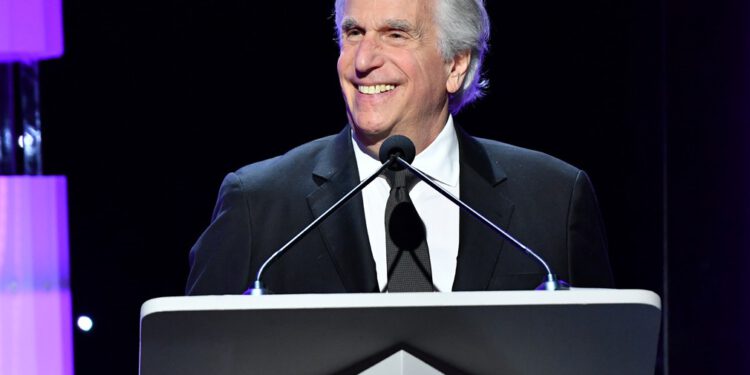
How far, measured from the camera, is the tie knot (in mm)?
1833

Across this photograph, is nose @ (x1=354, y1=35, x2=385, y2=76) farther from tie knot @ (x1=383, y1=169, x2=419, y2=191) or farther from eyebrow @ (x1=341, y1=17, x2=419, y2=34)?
tie knot @ (x1=383, y1=169, x2=419, y2=191)

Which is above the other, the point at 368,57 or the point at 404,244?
the point at 368,57

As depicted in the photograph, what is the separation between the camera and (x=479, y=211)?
1.94 metres

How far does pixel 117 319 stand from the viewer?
2.74 meters

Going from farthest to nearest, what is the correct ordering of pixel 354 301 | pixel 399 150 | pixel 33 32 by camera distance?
pixel 33 32 → pixel 399 150 → pixel 354 301

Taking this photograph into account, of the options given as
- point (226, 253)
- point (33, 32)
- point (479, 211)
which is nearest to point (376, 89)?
point (479, 211)

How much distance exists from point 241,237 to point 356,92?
335 mm

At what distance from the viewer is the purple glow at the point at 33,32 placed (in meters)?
2.68

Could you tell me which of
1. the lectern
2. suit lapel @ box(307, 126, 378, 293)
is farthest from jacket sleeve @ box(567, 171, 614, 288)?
the lectern

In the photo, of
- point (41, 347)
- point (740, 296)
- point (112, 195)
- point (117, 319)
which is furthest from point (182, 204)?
point (740, 296)

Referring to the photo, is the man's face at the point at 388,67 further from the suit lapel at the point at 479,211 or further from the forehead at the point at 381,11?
the suit lapel at the point at 479,211

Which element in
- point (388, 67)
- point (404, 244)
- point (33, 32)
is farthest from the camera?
point (33, 32)

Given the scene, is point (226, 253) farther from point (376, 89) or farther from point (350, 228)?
point (376, 89)

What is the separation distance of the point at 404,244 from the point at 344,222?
122mm
